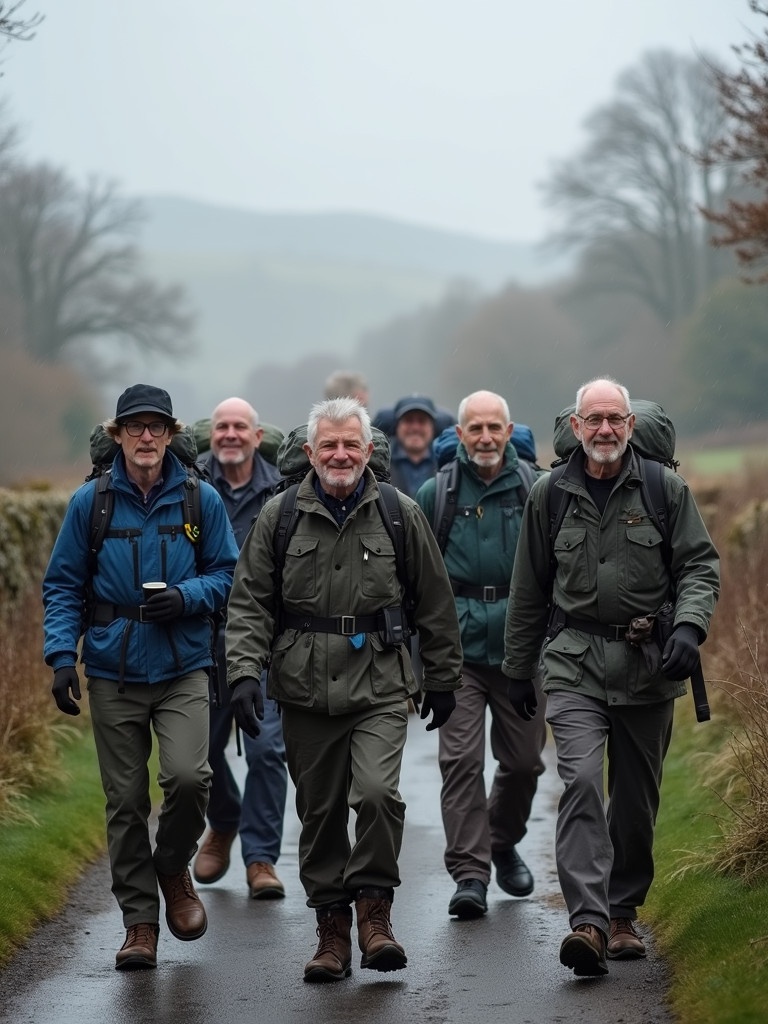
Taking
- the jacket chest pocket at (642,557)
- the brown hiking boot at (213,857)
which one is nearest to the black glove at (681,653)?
the jacket chest pocket at (642,557)

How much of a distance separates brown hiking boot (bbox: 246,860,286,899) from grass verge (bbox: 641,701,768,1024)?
1.84 meters

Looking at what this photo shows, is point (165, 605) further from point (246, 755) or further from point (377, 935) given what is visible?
point (246, 755)

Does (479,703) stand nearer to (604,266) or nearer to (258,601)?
(258,601)

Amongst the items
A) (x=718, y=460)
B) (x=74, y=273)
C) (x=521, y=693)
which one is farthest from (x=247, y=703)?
(x=74, y=273)

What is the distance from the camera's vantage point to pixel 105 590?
6707 mm

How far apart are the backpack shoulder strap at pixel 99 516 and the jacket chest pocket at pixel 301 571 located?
79 cm

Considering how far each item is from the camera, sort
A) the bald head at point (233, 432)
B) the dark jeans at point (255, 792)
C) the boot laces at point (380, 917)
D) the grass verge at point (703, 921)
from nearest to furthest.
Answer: the grass verge at point (703, 921) < the boot laces at point (380, 917) < the dark jeans at point (255, 792) < the bald head at point (233, 432)

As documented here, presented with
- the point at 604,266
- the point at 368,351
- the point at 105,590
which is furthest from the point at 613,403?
the point at 368,351

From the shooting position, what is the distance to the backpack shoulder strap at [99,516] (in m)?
6.71

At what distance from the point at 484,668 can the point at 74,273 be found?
1681 inches

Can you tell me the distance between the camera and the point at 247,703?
624cm

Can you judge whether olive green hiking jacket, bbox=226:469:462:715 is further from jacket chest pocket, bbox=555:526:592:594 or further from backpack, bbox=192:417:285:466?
backpack, bbox=192:417:285:466

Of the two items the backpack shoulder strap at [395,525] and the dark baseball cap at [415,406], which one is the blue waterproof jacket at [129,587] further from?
the dark baseball cap at [415,406]

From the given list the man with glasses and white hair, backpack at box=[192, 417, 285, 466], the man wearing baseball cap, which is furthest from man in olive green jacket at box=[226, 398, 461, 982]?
the man wearing baseball cap
